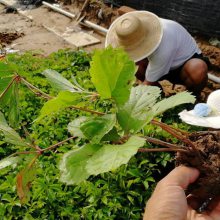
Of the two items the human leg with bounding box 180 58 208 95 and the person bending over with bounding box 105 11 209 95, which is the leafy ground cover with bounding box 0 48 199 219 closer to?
the person bending over with bounding box 105 11 209 95

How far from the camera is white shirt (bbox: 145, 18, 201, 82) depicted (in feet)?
12.9

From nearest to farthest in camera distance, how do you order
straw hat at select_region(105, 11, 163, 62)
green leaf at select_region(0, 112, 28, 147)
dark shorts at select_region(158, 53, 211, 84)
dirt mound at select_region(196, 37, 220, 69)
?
1. green leaf at select_region(0, 112, 28, 147)
2. straw hat at select_region(105, 11, 163, 62)
3. dark shorts at select_region(158, 53, 211, 84)
4. dirt mound at select_region(196, 37, 220, 69)

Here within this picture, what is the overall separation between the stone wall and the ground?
45.5 inches

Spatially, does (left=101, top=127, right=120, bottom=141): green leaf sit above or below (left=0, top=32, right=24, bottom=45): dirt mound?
above

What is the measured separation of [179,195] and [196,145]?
0.88 feet

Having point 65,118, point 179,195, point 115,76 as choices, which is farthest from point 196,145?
point 65,118

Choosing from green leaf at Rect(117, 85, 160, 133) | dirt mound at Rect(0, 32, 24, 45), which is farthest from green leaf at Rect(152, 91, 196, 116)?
dirt mound at Rect(0, 32, 24, 45)

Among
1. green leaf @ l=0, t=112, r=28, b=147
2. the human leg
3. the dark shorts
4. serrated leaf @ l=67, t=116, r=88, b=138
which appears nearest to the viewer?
serrated leaf @ l=67, t=116, r=88, b=138

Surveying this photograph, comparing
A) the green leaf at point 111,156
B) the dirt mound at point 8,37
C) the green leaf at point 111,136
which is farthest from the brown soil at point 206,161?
the dirt mound at point 8,37

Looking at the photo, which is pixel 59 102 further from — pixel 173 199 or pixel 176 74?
pixel 176 74

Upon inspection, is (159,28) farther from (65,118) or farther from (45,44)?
(45,44)

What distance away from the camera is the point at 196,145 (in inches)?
75.5

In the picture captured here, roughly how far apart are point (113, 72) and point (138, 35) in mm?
2757

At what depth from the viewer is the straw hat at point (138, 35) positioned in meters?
3.86
